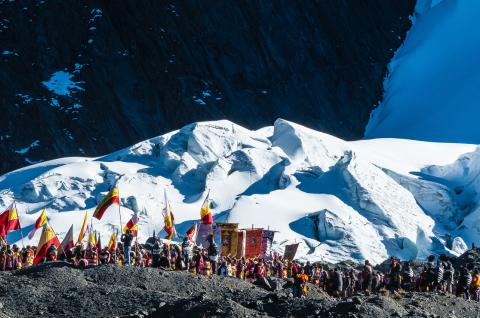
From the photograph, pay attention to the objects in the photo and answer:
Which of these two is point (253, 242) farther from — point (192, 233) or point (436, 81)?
point (436, 81)

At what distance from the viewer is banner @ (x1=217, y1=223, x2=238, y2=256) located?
47.2 m

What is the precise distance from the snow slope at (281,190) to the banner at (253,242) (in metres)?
6.45

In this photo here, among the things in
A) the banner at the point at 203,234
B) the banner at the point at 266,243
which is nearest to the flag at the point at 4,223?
the banner at the point at 203,234

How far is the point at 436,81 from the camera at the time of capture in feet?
322

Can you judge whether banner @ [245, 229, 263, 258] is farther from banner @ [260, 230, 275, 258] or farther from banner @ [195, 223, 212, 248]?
banner @ [195, 223, 212, 248]

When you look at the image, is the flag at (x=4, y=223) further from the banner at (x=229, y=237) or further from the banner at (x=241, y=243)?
the banner at (x=241, y=243)

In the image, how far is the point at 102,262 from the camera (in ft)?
128

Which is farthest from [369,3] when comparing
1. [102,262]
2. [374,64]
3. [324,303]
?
[324,303]

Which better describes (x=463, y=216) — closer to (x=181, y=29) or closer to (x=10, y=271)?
(x=10, y=271)

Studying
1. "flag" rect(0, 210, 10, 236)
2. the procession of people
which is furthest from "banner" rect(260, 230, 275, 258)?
"flag" rect(0, 210, 10, 236)

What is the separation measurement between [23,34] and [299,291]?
2938 inches

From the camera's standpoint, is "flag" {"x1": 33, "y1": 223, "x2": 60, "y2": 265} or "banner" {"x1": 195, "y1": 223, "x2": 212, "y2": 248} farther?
"banner" {"x1": 195, "y1": 223, "x2": 212, "y2": 248}

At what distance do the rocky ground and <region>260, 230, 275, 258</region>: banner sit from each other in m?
12.3

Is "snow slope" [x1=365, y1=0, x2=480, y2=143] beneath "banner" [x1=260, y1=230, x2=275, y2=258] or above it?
above
